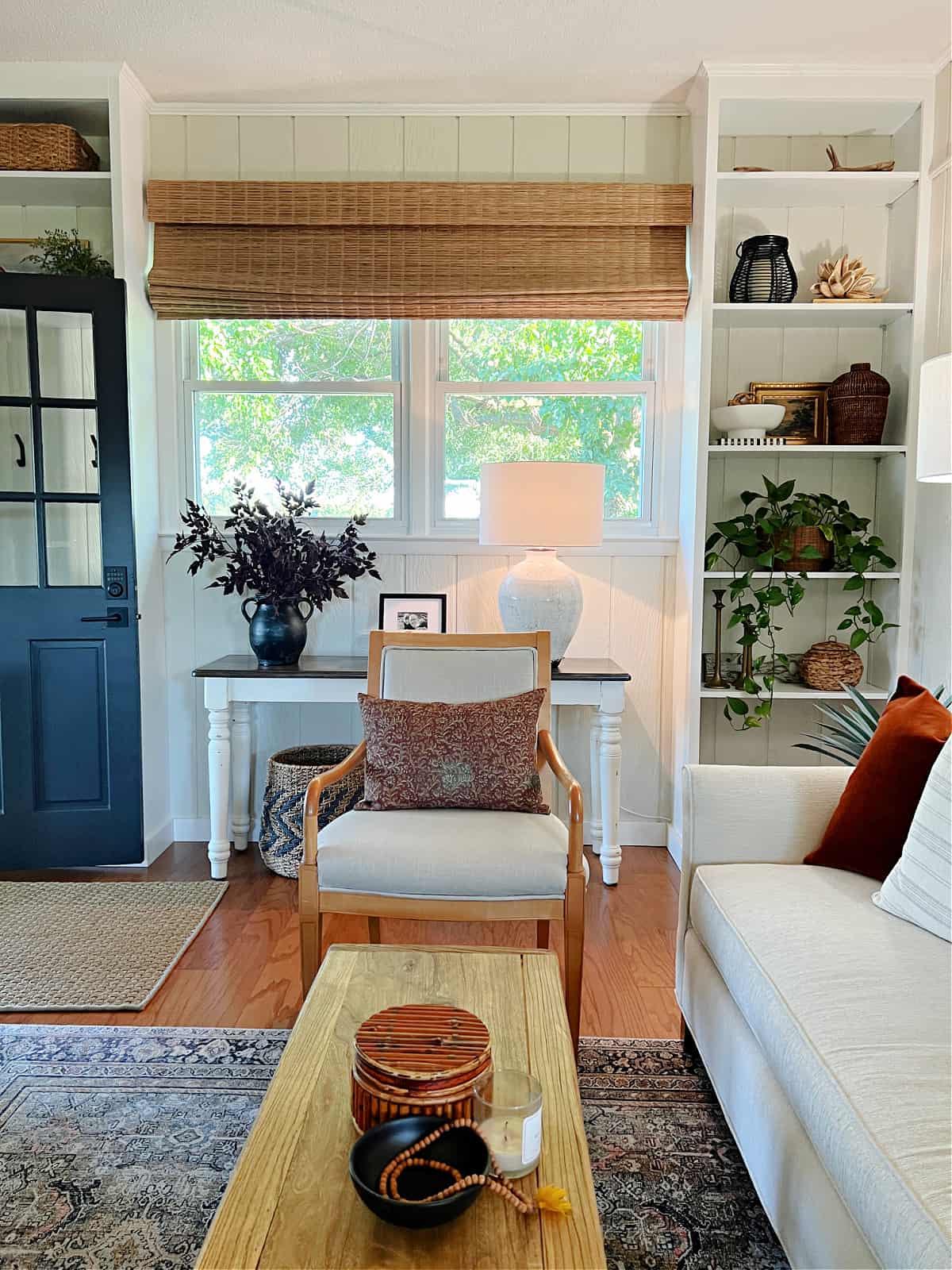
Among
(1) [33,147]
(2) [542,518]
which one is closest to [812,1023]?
(2) [542,518]

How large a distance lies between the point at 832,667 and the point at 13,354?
9.92ft

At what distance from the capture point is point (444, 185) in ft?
10.5

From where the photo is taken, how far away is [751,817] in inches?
76.8

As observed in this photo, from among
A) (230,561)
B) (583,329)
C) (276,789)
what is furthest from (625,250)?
(276,789)

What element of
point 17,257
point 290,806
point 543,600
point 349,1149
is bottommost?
point 290,806

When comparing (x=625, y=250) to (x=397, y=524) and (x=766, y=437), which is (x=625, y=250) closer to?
(x=766, y=437)

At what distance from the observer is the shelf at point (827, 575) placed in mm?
3076

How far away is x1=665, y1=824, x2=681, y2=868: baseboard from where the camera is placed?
10.8 ft

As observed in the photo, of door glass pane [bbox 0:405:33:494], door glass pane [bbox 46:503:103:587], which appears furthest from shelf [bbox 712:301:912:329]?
door glass pane [bbox 0:405:33:494]

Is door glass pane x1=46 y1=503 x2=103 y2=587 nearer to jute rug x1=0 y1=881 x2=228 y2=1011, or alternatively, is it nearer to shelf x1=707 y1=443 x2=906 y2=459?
jute rug x1=0 y1=881 x2=228 y2=1011

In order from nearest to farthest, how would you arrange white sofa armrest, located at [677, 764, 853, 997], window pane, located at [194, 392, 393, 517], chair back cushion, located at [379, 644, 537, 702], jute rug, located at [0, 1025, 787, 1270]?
jute rug, located at [0, 1025, 787, 1270] < white sofa armrest, located at [677, 764, 853, 997] < chair back cushion, located at [379, 644, 537, 702] < window pane, located at [194, 392, 393, 517]

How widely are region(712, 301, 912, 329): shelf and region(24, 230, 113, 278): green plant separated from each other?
7.09 ft

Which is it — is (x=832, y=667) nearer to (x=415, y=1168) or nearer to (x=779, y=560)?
(x=779, y=560)

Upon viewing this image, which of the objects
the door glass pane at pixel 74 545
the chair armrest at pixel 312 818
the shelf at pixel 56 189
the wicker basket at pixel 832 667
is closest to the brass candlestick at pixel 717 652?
the wicker basket at pixel 832 667
